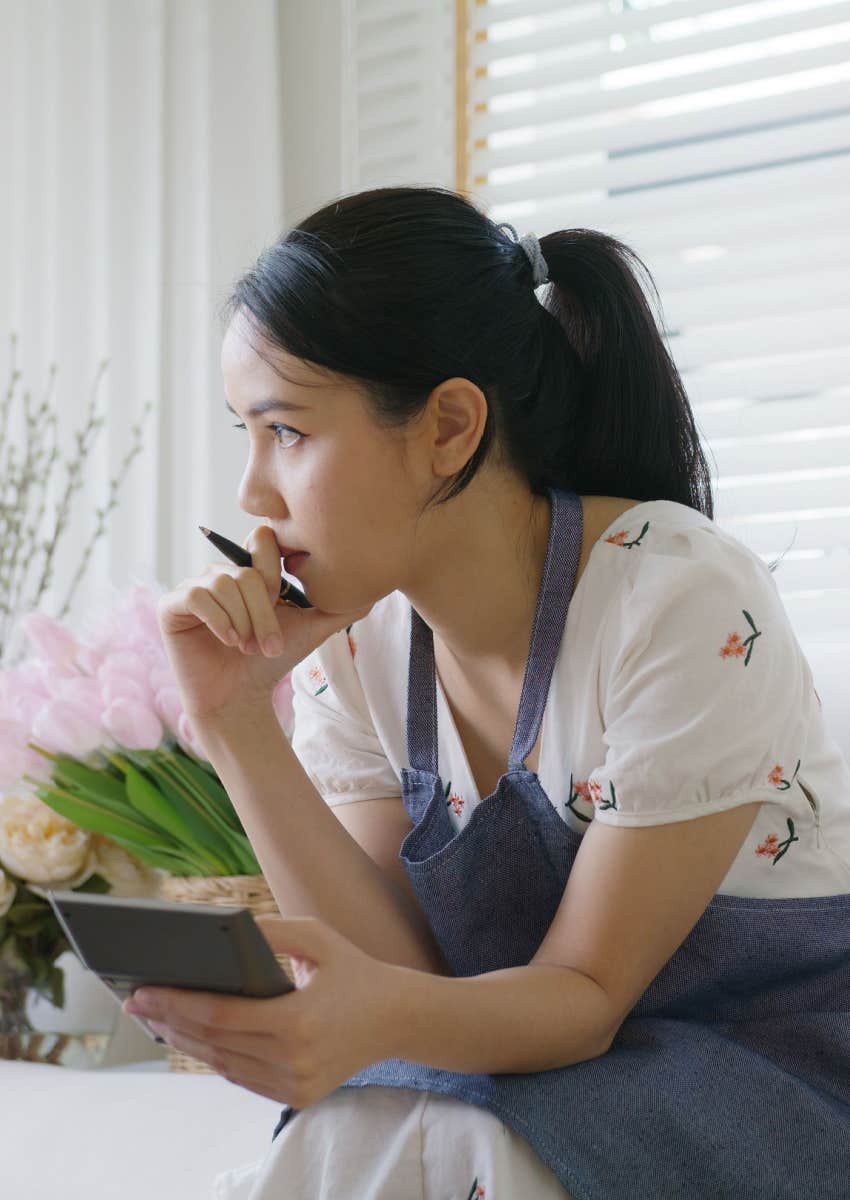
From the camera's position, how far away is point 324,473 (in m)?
1.06

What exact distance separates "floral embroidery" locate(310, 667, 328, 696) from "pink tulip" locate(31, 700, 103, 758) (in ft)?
0.78

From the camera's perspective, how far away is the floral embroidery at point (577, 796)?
1085 mm

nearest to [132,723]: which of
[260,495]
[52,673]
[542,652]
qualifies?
[52,673]

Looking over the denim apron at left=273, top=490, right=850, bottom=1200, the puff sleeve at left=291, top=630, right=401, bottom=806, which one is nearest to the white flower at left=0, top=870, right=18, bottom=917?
the puff sleeve at left=291, top=630, right=401, bottom=806

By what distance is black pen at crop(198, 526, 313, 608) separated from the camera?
1104 mm

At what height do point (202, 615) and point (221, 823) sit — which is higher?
point (202, 615)

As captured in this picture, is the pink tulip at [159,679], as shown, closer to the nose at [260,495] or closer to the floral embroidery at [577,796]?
the nose at [260,495]

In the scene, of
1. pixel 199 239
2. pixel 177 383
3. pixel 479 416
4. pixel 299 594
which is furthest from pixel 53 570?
pixel 479 416

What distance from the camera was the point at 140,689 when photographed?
135 centimetres

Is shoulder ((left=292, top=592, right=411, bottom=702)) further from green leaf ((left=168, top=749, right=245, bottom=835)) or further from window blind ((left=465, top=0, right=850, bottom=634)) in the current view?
window blind ((left=465, top=0, right=850, bottom=634))

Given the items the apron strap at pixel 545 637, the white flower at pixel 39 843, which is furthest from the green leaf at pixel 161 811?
the apron strap at pixel 545 637

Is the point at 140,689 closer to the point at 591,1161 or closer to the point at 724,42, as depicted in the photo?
the point at 591,1161

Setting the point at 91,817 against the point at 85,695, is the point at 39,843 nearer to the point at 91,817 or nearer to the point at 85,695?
the point at 91,817

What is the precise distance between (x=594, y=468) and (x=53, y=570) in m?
1.22
